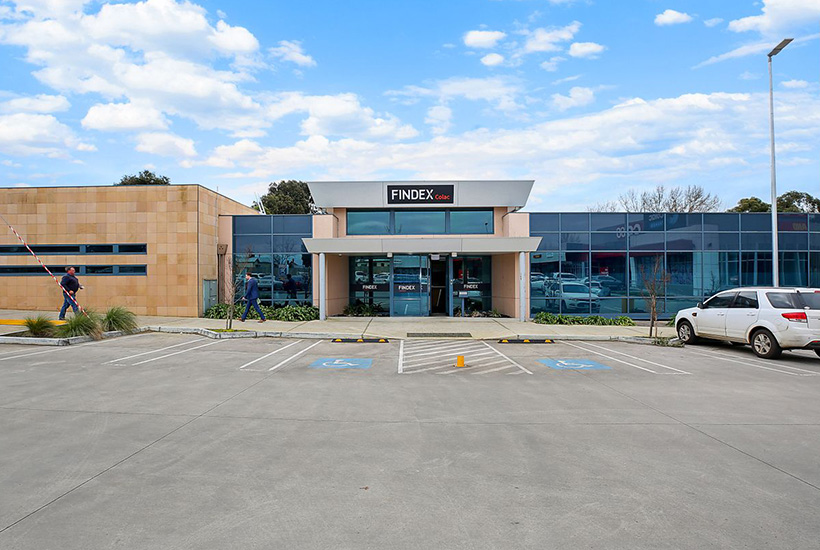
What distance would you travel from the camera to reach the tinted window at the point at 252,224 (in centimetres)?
2312

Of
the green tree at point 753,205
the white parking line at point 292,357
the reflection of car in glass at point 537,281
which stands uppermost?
the green tree at point 753,205

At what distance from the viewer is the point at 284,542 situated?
368 cm

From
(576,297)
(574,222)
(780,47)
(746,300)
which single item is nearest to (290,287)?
(576,297)

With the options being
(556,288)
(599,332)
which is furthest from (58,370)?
(556,288)

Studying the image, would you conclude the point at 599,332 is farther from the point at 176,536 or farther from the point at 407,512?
the point at 176,536

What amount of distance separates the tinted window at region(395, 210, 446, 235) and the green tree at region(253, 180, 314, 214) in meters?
33.9

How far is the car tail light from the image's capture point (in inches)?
476

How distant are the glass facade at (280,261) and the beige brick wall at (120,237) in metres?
2.28

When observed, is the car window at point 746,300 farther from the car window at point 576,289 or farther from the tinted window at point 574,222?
the tinted window at point 574,222

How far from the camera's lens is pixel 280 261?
75.1 feet

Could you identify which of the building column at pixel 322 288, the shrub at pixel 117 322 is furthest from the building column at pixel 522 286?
the shrub at pixel 117 322

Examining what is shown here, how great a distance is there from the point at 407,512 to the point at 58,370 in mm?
9204

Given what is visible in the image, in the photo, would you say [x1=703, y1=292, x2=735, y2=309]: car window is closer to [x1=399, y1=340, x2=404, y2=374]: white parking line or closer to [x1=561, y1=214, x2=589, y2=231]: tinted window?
[x1=561, y1=214, x2=589, y2=231]: tinted window

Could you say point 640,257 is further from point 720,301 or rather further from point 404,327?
point 404,327
